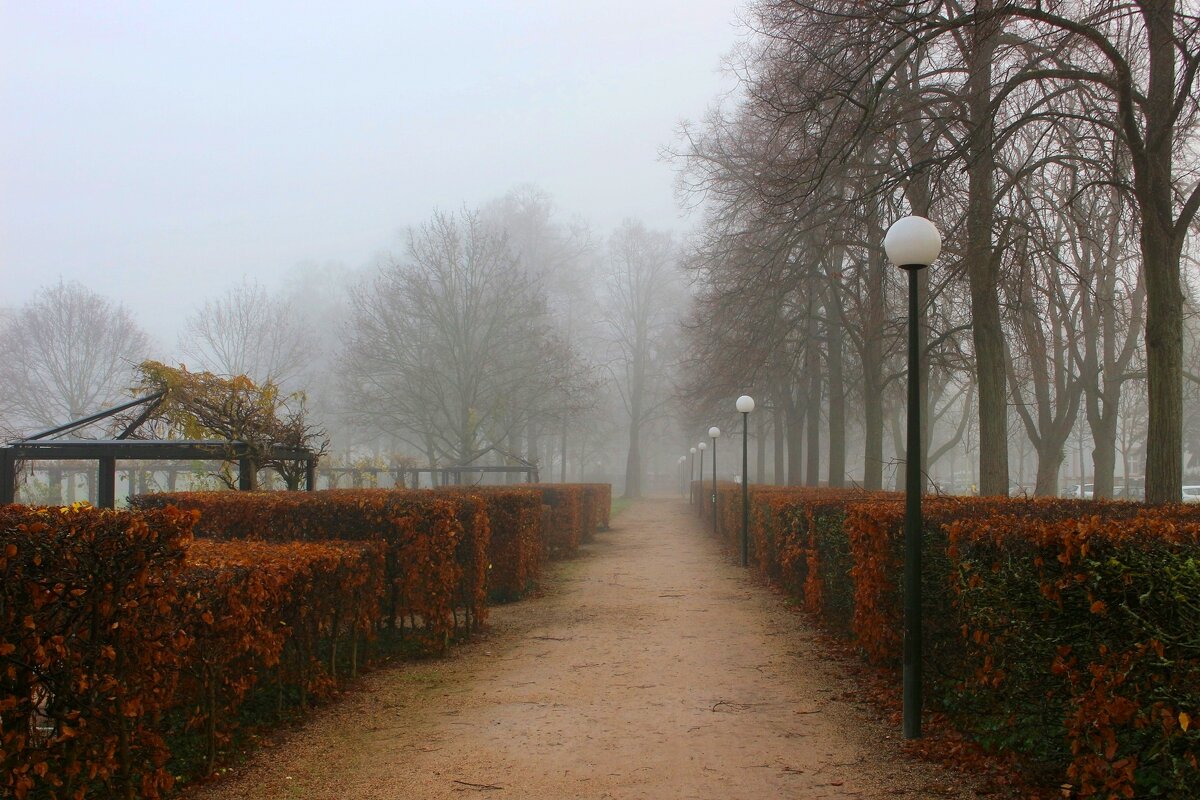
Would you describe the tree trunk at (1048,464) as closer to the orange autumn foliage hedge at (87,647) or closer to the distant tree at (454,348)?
the distant tree at (454,348)

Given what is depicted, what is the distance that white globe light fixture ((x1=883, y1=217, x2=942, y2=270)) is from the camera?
569cm

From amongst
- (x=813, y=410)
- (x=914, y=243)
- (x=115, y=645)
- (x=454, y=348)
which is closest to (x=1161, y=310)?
(x=914, y=243)

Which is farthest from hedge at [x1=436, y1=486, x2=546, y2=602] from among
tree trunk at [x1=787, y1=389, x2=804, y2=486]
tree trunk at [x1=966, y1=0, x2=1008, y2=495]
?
tree trunk at [x1=787, y1=389, x2=804, y2=486]

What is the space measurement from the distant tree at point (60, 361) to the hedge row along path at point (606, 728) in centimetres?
3452

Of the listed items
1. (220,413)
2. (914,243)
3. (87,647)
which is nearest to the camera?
(87,647)

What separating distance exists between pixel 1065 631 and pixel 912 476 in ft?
5.58

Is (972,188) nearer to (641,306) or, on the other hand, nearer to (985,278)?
(985,278)

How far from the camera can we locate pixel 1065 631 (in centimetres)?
374

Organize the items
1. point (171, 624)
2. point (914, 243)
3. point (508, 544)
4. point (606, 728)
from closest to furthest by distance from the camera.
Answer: point (171, 624), point (606, 728), point (914, 243), point (508, 544)

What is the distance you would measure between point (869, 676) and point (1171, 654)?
153 inches

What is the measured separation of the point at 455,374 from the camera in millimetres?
29781

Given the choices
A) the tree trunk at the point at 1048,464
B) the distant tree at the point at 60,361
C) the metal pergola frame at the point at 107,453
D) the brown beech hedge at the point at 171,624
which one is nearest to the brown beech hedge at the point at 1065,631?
the brown beech hedge at the point at 171,624

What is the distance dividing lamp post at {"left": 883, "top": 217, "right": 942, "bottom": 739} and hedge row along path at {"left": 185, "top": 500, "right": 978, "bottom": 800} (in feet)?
1.19

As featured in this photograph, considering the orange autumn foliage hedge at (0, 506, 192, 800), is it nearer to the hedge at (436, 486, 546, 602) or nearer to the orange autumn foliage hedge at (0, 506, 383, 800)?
the orange autumn foliage hedge at (0, 506, 383, 800)
